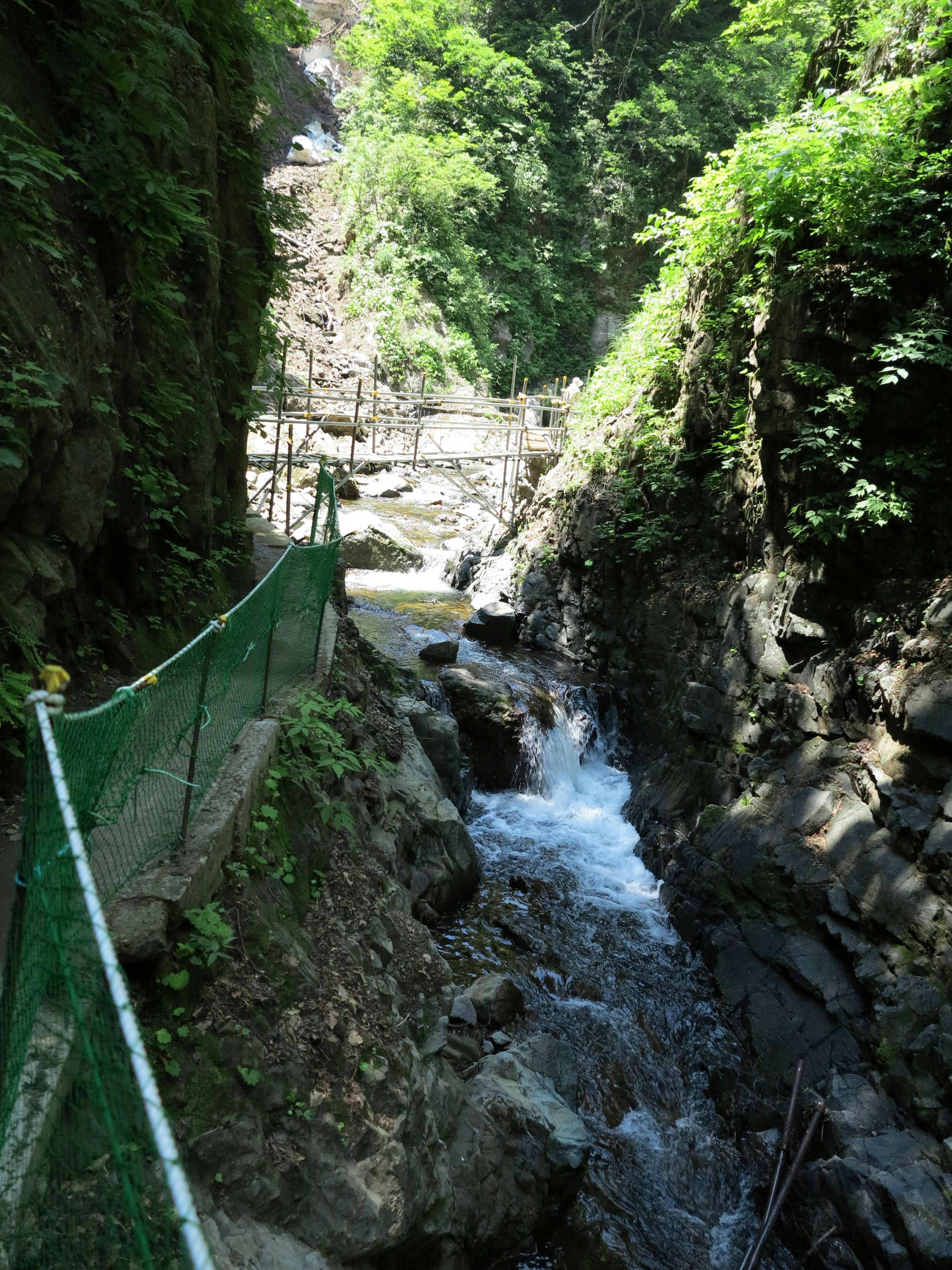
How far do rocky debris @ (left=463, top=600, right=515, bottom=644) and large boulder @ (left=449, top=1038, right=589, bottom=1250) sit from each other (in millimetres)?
9576

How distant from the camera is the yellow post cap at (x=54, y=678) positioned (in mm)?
2117

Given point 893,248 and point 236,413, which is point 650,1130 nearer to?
point 236,413

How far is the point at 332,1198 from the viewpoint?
3529 mm

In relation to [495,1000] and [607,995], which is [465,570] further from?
[495,1000]

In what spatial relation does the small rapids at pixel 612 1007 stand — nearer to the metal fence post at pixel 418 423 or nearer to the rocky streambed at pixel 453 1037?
the rocky streambed at pixel 453 1037

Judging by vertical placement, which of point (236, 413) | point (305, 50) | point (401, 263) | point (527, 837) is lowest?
point (527, 837)

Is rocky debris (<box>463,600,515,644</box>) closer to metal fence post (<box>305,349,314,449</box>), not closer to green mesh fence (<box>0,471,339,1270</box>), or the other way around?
metal fence post (<box>305,349,314,449</box>)

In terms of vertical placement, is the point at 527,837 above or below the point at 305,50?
below

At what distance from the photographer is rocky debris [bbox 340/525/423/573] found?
18.1 metres

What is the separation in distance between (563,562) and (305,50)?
37305mm

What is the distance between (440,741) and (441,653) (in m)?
3.63

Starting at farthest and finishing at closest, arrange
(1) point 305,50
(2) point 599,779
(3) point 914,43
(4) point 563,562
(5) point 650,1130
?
(1) point 305,50 → (4) point 563,562 → (2) point 599,779 → (3) point 914,43 → (5) point 650,1130

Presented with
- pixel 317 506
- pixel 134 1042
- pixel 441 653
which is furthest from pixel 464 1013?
pixel 441 653

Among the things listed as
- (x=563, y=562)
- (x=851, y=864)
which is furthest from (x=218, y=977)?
(x=563, y=562)
